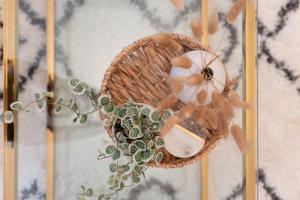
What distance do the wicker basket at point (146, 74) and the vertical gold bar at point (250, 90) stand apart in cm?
15

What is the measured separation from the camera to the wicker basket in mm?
729

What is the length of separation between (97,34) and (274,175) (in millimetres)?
567

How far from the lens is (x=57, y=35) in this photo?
33.4 inches

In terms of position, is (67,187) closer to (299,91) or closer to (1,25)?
(1,25)

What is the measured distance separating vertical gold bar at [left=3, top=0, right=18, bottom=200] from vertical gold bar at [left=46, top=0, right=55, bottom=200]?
78mm

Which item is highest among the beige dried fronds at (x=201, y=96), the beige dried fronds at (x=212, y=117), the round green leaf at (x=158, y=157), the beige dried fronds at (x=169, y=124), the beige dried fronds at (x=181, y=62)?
the beige dried fronds at (x=181, y=62)

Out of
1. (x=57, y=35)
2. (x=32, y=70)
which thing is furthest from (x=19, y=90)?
(x=57, y=35)

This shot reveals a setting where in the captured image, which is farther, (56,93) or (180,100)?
(56,93)

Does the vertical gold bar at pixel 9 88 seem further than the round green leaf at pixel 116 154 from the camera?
Yes

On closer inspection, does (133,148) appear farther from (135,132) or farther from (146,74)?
(146,74)

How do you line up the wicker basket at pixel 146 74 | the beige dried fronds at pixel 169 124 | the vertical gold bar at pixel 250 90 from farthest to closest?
the vertical gold bar at pixel 250 90, the wicker basket at pixel 146 74, the beige dried fronds at pixel 169 124

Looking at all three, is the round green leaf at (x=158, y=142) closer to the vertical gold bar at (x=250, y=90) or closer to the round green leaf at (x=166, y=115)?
the round green leaf at (x=166, y=115)

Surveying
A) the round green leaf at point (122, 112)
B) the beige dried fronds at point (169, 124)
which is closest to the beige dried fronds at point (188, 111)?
the beige dried fronds at point (169, 124)

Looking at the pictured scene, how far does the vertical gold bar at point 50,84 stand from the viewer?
2.76 ft
